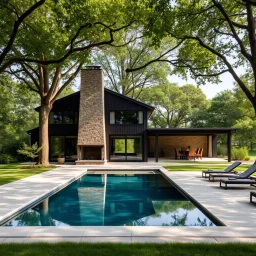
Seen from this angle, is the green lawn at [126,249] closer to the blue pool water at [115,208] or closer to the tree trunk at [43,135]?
the blue pool water at [115,208]

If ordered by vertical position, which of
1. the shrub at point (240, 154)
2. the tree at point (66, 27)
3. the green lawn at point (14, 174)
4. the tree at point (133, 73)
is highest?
the tree at point (133, 73)

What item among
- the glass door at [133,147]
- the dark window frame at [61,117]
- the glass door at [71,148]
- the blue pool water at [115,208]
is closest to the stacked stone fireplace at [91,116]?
the glass door at [71,148]

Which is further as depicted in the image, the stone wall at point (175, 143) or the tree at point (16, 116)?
the stone wall at point (175, 143)

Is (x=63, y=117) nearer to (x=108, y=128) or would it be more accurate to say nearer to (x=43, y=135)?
(x=108, y=128)

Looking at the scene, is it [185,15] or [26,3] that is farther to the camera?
[26,3]

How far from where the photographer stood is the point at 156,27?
1043 cm

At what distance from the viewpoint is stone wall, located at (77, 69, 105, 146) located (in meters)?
21.9

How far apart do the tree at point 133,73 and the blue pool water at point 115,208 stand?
22505 mm

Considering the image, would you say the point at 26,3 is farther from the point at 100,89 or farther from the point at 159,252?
the point at 159,252

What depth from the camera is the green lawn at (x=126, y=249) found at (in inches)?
158

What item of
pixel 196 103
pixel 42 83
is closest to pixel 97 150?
pixel 42 83

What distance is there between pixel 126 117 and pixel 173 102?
16941 millimetres

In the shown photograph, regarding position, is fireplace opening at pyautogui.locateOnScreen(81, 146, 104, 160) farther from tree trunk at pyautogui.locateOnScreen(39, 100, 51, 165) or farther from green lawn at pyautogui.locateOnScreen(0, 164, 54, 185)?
green lawn at pyautogui.locateOnScreen(0, 164, 54, 185)

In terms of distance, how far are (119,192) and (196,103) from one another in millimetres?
31808
